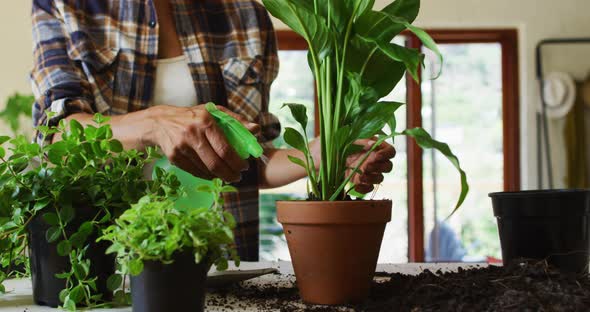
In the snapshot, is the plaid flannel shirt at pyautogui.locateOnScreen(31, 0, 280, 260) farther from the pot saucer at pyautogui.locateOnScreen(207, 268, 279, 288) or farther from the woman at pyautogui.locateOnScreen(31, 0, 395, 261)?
the pot saucer at pyautogui.locateOnScreen(207, 268, 279, 288)

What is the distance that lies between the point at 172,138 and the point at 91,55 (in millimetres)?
558

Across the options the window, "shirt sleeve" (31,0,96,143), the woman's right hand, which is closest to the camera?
the woman's right hand

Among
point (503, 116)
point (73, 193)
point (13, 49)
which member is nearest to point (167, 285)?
point (73, 193)

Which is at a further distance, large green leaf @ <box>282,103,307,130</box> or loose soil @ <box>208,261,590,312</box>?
large green leaf @ <box>282,103,307,130</box>

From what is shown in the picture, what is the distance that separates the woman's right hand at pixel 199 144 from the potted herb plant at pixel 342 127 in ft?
0.27

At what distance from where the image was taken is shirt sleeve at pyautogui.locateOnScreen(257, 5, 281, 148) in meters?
1.53

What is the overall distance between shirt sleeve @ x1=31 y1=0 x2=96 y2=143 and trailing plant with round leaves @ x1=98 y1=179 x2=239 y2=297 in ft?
2.16

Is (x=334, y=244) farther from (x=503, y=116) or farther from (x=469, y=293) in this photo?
(x=503, y=116)

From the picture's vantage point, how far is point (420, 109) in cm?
343

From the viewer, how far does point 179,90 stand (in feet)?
4.74

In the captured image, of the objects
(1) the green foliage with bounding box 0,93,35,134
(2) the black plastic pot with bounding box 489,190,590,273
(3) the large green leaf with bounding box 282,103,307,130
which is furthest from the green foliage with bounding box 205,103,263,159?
(1) the green foliage with bounding box 0,93,35,134

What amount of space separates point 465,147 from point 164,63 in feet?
8.21

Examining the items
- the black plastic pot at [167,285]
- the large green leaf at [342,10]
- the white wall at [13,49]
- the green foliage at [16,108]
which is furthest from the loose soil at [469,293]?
the white wall at [13,49]

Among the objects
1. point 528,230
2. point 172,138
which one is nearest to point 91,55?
point 172,138
